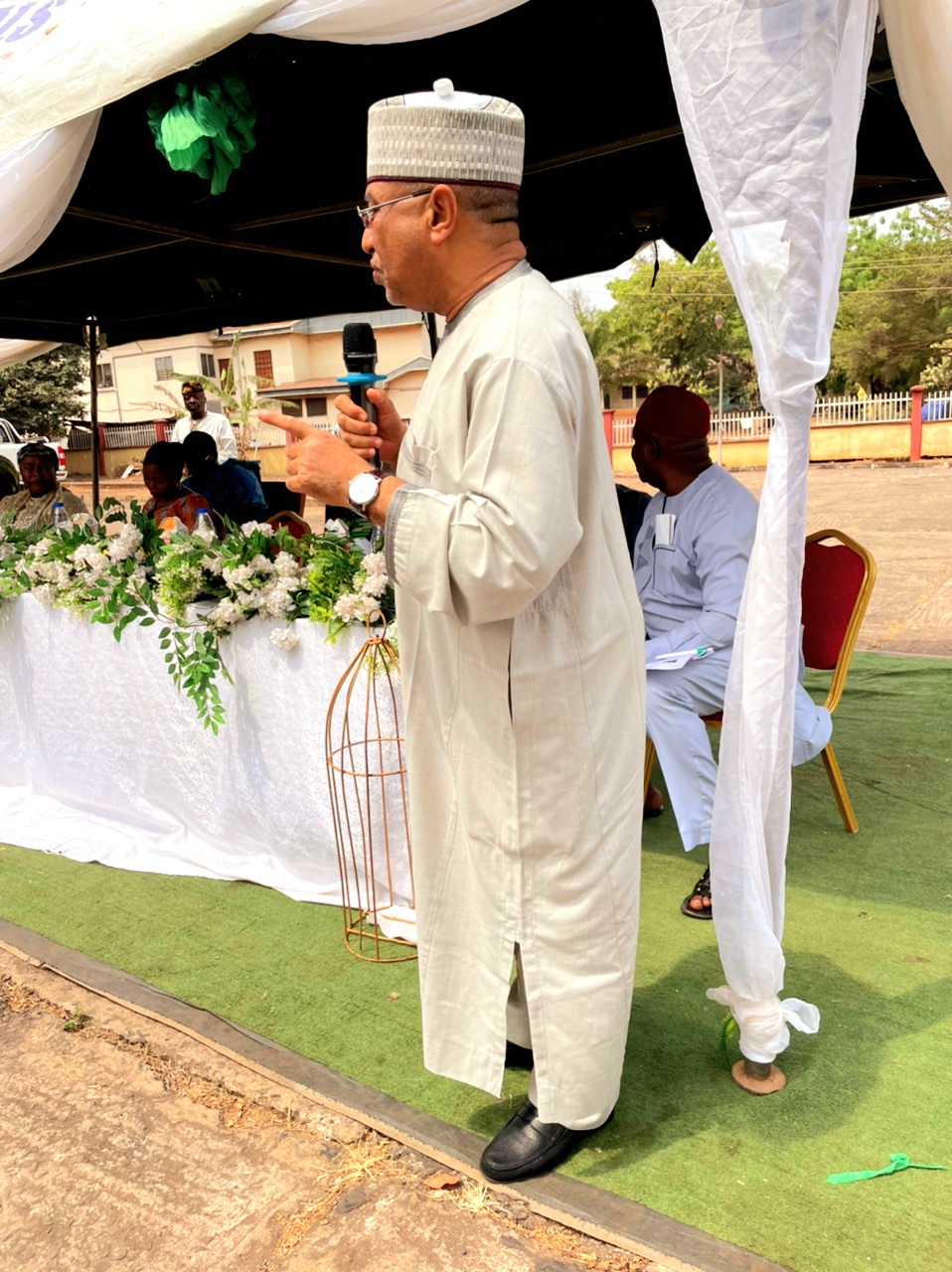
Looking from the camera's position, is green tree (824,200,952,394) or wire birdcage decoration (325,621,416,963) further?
green tree (824,200,952,394)

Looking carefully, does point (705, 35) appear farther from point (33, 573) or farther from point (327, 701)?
point (33, 573)

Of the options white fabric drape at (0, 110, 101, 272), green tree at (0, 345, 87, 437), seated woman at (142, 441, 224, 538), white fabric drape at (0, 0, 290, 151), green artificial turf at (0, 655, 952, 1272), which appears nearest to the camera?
green artificial turf at (0, 655, 952, 1272)

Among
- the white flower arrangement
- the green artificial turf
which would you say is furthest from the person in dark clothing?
the green artificial turf

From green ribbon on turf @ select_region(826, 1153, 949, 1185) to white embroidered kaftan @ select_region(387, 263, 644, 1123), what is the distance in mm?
464

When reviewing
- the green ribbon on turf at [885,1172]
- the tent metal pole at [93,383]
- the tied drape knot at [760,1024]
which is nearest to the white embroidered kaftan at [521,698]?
the tied drape knot at [760,1024]

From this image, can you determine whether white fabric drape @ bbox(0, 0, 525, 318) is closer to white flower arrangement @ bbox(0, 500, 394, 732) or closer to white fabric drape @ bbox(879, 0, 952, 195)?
white fabric drape @ bbox(879, 0, 952, 195)

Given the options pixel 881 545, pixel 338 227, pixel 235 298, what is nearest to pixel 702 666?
pixel 338 227

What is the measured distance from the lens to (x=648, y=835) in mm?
3809

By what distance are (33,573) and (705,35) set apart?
3.15 metres

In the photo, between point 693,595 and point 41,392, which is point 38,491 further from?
point 41,392

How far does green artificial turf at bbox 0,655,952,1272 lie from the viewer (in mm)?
1979

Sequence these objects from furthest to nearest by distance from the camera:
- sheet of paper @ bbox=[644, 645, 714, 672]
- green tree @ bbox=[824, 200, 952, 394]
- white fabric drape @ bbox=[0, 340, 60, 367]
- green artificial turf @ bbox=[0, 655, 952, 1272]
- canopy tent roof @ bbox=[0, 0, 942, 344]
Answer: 1. green tree @ bbox=[824, 200, 952, 394]
2. white fabric drape @ bbox=[0, 340, 60, 367]
3. canopy tent roof @ bbox=[0, 0, 942, 344]
4. sheet of paper @ bbox=[644, 645, 714, 672]
5. green artificial turf @ bbox=[0, 655, 952, 1272]

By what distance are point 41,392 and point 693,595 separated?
28.4m

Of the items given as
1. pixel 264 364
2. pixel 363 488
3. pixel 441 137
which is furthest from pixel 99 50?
pixel 264 364
